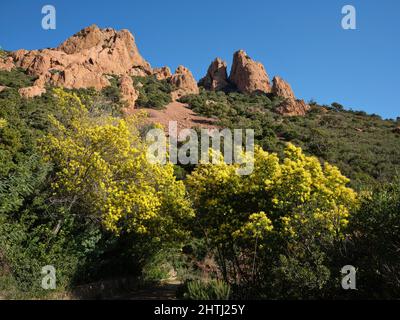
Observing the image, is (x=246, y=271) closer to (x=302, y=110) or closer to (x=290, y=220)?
(x=290, y=220)

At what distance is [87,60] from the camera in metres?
69.8

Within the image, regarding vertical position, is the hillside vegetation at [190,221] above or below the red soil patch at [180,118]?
below

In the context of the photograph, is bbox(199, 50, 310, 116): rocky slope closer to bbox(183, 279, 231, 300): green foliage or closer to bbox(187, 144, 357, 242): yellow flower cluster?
bbox(187, 144, 357, 242): yellow flower cluster

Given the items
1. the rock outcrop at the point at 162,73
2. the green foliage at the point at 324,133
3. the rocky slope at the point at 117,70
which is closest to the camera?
the green foliage at the point at 324,133

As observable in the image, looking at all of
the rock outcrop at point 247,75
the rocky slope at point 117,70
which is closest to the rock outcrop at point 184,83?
the rocky slope at point 117,70

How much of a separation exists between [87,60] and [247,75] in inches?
1385

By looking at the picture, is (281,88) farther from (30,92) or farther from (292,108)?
(30,92)

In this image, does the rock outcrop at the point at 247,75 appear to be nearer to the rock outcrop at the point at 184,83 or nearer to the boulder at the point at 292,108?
the rock outcrop at the point at 184,83

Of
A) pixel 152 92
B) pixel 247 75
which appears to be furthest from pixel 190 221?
pixel 247 75

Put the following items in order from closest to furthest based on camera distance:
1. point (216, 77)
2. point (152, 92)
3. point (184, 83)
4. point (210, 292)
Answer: point (210, 292), point (152, 92), point (184, 83), point (216, 77)

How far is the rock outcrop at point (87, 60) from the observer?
191ft

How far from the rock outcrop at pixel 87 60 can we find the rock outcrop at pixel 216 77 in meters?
14.4

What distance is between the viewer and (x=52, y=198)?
39.7 feet

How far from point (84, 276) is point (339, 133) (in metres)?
46.4
